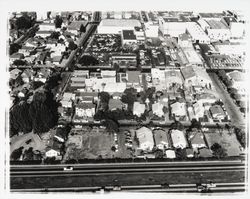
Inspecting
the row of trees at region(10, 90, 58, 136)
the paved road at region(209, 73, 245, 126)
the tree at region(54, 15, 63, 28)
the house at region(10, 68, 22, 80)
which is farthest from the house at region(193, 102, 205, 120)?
the tree at region(54, 15, 63, 28)

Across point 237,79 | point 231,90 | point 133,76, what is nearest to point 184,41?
point 237,79

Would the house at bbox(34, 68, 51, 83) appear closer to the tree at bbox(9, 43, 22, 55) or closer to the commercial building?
the tree at bbox(9, 43, 22, 55)

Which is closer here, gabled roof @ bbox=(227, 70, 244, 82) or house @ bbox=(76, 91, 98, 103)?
house @ bbox=(76, 91, 98, 103)

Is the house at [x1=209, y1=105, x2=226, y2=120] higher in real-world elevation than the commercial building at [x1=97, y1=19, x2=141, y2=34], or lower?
lower

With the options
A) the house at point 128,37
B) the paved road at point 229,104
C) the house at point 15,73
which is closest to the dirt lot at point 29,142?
the house at point 15,73

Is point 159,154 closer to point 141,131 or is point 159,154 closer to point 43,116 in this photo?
point 141,131

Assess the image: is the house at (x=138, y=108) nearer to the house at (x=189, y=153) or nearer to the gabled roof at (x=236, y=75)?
the house at (x=189, y=153)
